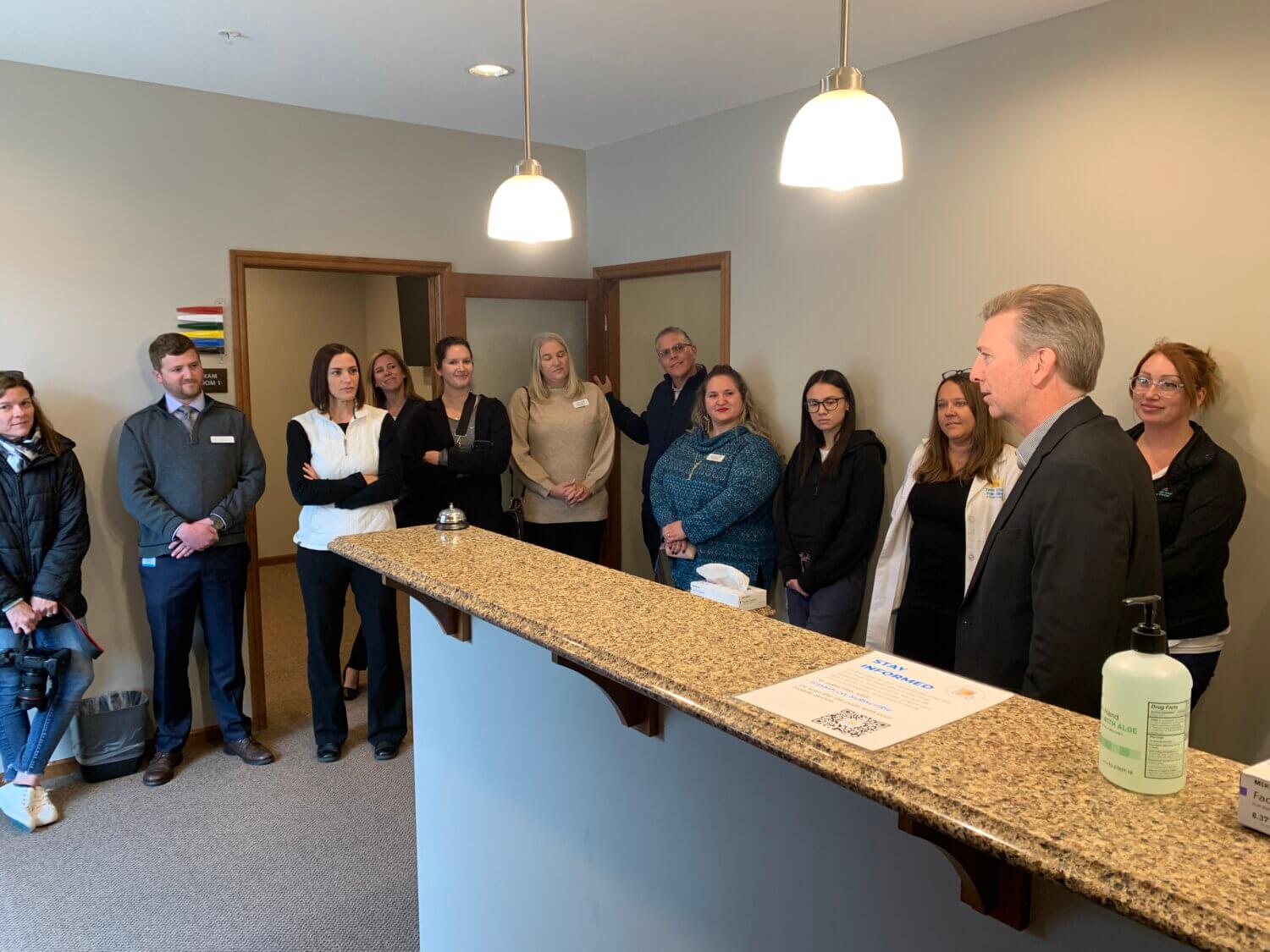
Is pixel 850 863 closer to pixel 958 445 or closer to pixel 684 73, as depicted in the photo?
pixel 958 445

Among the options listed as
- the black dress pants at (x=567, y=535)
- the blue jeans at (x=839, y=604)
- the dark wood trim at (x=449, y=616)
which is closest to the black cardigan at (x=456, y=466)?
the black dress pants at (x=567, y=535)

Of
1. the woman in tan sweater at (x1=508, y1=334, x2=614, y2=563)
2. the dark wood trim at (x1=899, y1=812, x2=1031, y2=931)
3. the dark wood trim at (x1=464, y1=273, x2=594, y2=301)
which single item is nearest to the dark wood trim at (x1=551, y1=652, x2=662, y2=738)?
the dark wood trim at (x1=899, y1=812, x2=1031, y2=931)

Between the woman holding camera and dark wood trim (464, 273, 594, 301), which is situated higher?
dark wood trim (464, 273, 594, 301)

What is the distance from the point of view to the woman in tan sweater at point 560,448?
4363 mm

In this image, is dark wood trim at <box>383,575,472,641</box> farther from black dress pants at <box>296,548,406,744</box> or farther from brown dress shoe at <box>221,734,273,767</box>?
brown dress shoe at <box>221,734,273,767</box>

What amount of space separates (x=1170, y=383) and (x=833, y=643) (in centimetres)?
175

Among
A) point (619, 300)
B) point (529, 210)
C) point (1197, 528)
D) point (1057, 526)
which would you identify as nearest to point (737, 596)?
point (1057, 526)

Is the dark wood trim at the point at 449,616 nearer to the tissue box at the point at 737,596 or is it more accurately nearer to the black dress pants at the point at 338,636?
the tissue box at the point at 737,596

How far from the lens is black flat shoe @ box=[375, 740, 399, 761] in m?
3.73

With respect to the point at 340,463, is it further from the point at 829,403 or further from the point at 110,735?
the point at 829,403

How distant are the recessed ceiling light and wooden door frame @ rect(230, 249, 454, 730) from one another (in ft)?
3.44

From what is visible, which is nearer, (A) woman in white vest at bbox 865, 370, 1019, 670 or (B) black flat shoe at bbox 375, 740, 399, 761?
(A) woman in white vest at bbox 865, 370, 1019, 670

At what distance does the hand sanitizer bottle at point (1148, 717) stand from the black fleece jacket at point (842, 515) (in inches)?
100

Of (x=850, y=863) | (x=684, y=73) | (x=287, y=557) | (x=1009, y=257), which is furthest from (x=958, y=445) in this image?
(x=287, y=557)
